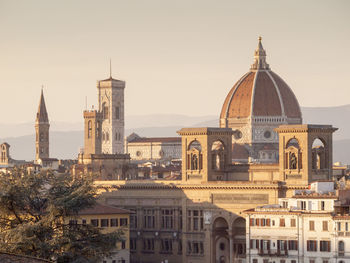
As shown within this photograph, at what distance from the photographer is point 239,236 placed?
10438 centimetres

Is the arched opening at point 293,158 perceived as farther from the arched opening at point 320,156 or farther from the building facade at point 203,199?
the arched opening at point 320,156

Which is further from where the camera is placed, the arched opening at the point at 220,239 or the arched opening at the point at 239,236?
the arched opening at the point at 220,239

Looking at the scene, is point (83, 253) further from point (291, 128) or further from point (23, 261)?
point (291, 128)

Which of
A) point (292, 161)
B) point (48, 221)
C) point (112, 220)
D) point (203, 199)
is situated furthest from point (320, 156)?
point (48, 221)

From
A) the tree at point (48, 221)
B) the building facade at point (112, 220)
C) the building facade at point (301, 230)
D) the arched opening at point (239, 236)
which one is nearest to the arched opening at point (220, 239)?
the arched opening at point (239, 236)

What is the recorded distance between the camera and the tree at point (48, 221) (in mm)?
72438

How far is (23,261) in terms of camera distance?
1864 inches

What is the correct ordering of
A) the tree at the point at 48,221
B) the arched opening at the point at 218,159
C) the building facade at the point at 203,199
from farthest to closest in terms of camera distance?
the arched opening at the point at 218,159, the building facade at the point at 203,199, the tree at the point at 48,221

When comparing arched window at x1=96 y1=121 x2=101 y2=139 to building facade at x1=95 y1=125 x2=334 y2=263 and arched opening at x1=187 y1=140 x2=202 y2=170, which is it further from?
arched opening at x1=187 y1=140 x2=202 y2=170

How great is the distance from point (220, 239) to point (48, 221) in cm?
3358

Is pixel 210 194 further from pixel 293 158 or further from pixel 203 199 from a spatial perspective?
pixel 293 158

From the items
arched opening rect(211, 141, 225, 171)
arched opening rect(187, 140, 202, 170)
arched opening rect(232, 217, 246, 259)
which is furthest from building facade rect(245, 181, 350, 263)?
arched opening rect(211, 141, 225, 171)

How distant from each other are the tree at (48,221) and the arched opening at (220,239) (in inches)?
1025

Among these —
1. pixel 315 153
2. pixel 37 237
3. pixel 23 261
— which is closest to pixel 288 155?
pixel 315 153
